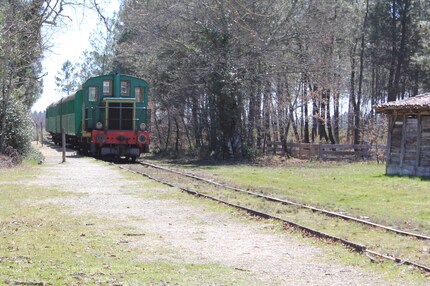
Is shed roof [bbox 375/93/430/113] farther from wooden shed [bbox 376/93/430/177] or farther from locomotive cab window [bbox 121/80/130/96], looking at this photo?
locomotive cab window [bbox 121/80/130/96]

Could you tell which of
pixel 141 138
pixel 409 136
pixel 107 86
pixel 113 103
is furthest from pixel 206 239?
pixel 107 86

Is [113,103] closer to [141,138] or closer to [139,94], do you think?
[139,94]

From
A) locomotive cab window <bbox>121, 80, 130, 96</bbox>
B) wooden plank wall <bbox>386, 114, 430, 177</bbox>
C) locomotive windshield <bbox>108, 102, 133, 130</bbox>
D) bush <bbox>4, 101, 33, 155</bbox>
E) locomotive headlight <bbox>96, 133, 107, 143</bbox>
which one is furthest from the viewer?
locomotive cab window <bbox>121, 80, 130, 96</bbox>

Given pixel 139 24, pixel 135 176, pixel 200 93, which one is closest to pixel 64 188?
pixel 135 176

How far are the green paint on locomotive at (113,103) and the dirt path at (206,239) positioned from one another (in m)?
12.7

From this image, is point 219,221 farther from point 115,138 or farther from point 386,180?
point 115,138

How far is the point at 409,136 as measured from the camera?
2289 centimetres

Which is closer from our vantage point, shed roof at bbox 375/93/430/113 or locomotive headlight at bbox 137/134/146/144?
shed roof at bbox 375/93/430/113

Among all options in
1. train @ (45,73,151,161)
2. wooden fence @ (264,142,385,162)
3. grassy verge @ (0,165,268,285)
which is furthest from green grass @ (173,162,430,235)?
wooden fence @ (264,142,385,162)

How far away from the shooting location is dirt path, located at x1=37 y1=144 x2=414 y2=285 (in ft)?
25.1

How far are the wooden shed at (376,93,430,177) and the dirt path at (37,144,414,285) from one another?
9.43 m

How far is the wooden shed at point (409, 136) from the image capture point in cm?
2217

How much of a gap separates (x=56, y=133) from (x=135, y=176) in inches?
1129

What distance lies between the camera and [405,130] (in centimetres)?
2302
